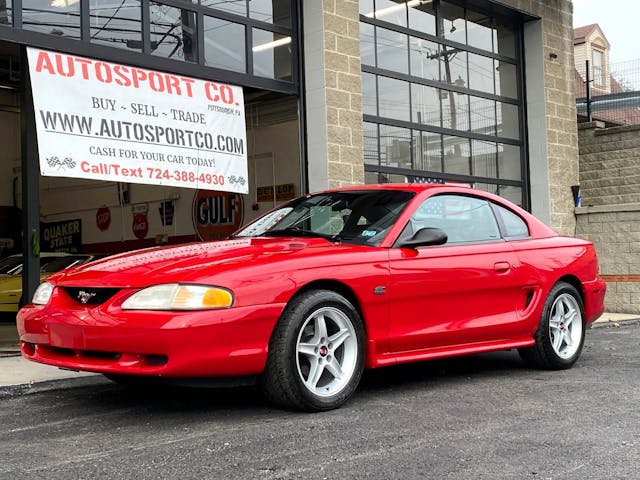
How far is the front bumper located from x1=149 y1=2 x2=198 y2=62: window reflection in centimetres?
545

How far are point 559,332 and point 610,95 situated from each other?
43.4 ft

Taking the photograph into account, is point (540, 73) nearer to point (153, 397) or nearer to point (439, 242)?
Answer: point (439, 242)

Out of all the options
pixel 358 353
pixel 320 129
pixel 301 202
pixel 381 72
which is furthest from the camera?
pixel 381 72

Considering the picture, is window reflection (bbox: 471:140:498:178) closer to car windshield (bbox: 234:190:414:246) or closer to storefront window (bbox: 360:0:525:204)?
storefront window (bbox: 360:0:525:204)

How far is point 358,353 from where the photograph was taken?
4.85m

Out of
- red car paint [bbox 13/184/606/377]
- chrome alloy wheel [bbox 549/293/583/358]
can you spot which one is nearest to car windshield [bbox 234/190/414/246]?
red car paint [bbox 13/184/606/377]

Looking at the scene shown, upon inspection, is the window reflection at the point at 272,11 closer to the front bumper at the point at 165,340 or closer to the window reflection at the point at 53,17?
the window reflection at the point at 53,17

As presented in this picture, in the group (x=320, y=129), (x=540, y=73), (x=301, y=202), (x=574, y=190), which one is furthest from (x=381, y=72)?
(x=301, y=202)

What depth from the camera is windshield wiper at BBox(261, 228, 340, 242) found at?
17.6ft

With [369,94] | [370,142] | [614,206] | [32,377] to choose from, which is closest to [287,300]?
[32,377]

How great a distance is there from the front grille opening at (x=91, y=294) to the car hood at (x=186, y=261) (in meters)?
0.03

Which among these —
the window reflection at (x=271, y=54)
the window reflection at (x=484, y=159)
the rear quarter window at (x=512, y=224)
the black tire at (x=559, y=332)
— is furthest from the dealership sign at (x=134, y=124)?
the window reflection at (x=484, y=159)

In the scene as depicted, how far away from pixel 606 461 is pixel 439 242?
6.34ft

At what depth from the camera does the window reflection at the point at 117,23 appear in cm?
865
